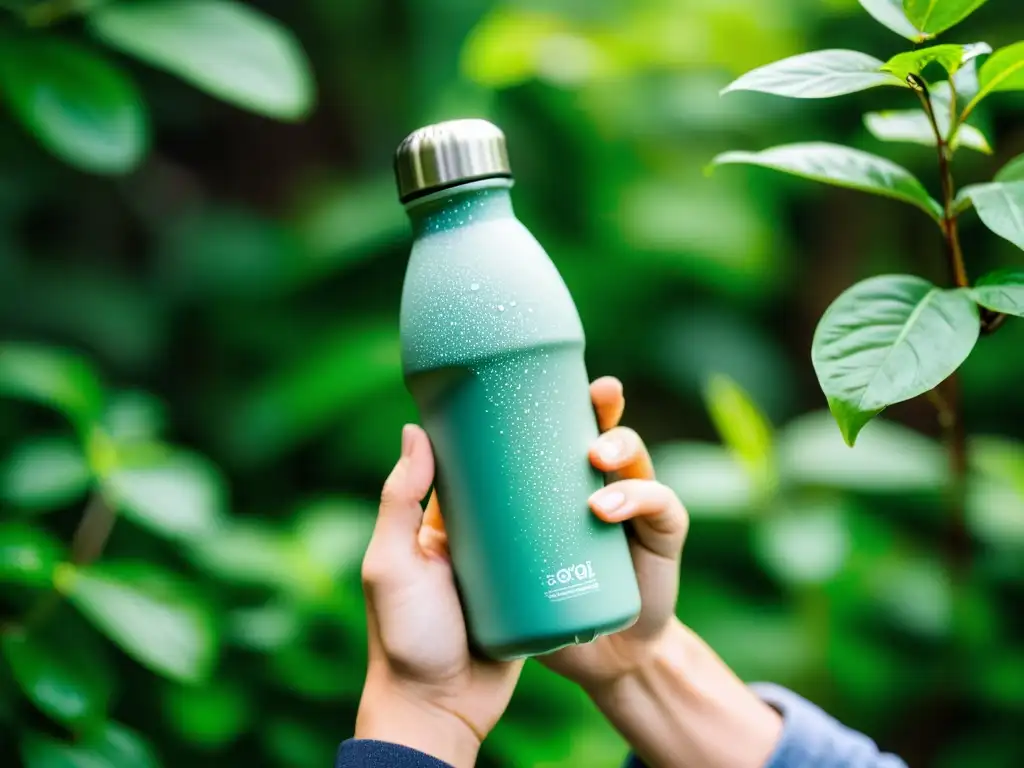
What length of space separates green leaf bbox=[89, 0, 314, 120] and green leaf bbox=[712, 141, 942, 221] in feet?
1.76

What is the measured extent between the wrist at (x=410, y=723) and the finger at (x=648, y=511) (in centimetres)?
18

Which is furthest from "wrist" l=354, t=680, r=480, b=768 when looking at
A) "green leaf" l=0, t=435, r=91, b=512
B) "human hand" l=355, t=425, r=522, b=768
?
"green leaf" l=0, t=435, r=91, b=512

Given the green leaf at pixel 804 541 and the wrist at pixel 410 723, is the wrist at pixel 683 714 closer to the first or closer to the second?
the wrist at pixel 410 723

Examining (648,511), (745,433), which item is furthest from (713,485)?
(648,511)

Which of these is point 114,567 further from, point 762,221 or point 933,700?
point 762,221

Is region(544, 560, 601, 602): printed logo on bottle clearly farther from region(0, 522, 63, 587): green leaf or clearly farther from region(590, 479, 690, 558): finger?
region(0, 522, 63, 587): green leaf

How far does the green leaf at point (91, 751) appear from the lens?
89 cm

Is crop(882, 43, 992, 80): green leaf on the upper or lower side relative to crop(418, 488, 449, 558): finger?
upper

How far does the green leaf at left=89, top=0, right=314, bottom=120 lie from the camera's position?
964 millimetres

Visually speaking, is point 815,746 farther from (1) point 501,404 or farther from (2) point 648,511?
(1) point 501,404

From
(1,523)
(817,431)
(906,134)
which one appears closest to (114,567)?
(1,523)

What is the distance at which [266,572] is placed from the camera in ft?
3.94

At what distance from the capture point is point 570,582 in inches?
24.0

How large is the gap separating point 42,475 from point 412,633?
60 centimetres
